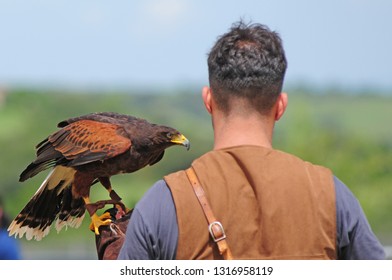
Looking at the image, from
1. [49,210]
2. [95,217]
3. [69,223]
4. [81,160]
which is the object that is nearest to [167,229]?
[95,217]

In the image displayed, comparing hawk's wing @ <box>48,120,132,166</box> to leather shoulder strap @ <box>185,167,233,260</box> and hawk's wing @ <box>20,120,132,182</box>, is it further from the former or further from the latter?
leather shoulder strap @ <box>185,167,233,260</box>

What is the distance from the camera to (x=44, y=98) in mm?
64750

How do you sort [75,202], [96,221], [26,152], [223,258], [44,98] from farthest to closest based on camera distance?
[44,98] → [26,152] → [75,202] → [96,221] → [223,258]

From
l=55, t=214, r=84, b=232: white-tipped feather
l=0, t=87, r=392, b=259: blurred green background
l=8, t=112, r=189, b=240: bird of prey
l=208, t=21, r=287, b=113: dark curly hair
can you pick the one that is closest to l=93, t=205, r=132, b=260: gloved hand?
l=55, t=214, r=84, b=232: white-tipped feather

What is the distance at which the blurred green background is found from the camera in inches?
1827

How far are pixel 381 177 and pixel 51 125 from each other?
68.7 feet

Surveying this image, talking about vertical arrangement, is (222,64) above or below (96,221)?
above

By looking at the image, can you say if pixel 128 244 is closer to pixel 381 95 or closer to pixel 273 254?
pixel 273 254

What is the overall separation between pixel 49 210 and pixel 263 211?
222 cm

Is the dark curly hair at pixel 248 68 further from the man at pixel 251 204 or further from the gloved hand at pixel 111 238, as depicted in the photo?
the gloved hand at pixel 111 238

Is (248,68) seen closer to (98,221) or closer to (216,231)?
(216,231)

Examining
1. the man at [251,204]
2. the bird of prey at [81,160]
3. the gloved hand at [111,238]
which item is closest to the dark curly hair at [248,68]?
the man at [251,204]

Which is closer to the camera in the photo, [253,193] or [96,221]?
[253,193]

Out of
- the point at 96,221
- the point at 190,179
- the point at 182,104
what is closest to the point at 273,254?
the point at 190,179
